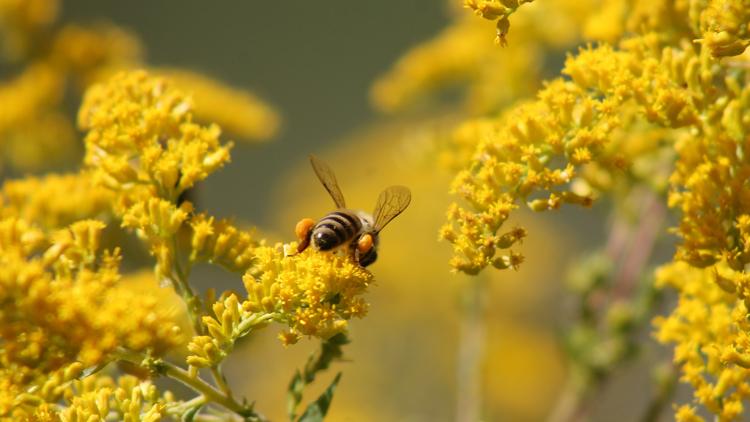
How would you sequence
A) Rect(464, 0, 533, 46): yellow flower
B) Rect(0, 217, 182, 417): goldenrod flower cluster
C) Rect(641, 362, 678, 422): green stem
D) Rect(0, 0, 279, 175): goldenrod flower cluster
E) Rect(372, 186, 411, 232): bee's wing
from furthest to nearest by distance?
Rect(0, 0, 279, 175): goldenrod flower cluster → Rect(641, 362, 678, 422): green stem → Rect(372, 186, 411, 232): bee's wing → Rect(464, 0, 533, 46): yellow flower → Rect(0, 217, 182, 417): goldenrod flower cluster

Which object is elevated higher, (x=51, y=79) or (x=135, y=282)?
(x=51, y=79)

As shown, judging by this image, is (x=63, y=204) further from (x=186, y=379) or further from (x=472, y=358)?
(x=472, y=358)

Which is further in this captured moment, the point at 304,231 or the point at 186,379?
the point at 304,231

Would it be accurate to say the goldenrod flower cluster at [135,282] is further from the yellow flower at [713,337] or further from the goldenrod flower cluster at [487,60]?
the goldenrod flower cluster at [487,60]

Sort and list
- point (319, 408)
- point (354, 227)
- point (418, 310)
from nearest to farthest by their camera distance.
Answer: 1. point (319, 408)
2. point (354, 227)
3. point (418, 310)

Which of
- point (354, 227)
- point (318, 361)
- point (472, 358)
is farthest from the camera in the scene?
point (472, 358)

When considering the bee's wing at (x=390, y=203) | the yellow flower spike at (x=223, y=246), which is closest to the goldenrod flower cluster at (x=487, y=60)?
the bee's wing at (x=390, y=203)

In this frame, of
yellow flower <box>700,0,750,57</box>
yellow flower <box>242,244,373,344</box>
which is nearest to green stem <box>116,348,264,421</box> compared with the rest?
yellow flower <box>242,244,373,344</box>

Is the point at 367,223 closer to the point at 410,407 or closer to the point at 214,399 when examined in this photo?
the point at 214,399

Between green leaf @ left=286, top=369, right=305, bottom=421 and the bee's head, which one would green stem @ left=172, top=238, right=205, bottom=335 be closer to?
green leaf @ left=286, top=369, right=305, bottom=421

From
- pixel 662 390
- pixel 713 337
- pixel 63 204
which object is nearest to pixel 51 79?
pixel 63 204
